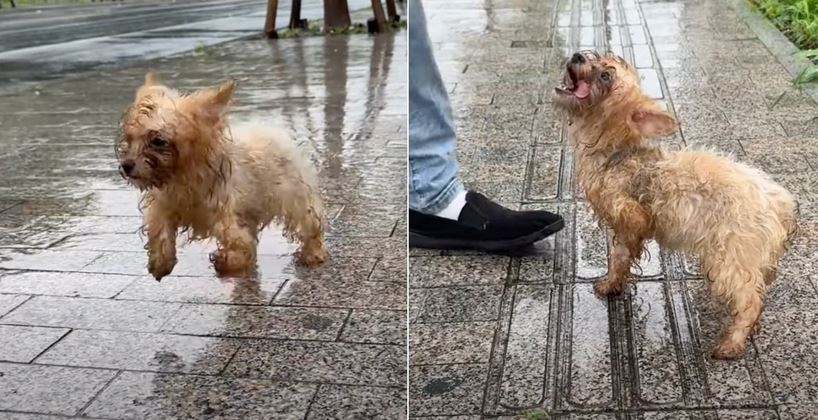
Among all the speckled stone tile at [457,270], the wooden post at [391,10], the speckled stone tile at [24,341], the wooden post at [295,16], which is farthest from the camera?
the wooden post at [391,10]

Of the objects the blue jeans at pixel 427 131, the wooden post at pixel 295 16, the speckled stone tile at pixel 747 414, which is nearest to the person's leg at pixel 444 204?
the blue jeans at pixel 427 131

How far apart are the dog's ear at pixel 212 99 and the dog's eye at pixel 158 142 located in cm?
17

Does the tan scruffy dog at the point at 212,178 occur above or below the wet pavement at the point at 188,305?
above

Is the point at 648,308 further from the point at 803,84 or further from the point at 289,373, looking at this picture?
the point at 803,84

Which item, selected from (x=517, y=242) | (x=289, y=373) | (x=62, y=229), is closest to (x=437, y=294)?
(x=517, y=242)

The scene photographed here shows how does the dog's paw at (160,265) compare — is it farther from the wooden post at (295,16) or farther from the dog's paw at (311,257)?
the wooden post at (295,16)

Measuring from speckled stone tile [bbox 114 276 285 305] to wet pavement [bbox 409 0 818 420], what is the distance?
2.02 feet

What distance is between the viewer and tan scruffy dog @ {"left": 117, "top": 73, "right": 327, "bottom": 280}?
123 inches

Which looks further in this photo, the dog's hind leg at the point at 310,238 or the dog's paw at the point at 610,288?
the dog's hind leg at the point at 310,238

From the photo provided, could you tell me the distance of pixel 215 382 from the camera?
2.93m

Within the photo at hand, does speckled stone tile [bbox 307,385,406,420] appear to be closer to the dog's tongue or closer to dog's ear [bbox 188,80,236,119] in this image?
dog's ear [bbox 188,80,236,119]

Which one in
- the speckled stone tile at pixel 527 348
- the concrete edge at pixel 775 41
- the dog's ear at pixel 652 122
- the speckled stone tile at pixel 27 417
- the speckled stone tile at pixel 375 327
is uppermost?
the dog's ear at pixel 652 122

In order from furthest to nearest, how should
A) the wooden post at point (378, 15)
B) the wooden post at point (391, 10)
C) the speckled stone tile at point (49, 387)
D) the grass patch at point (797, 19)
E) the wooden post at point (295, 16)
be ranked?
the wooden post at point (391, 10) → the wooden post at point (295, 16) → the wooden post at point (378, 15) → the grass patch at point (797, 19) → the speckled stone tile at point (49, 387)

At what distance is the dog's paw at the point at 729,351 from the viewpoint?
2.86 metres
